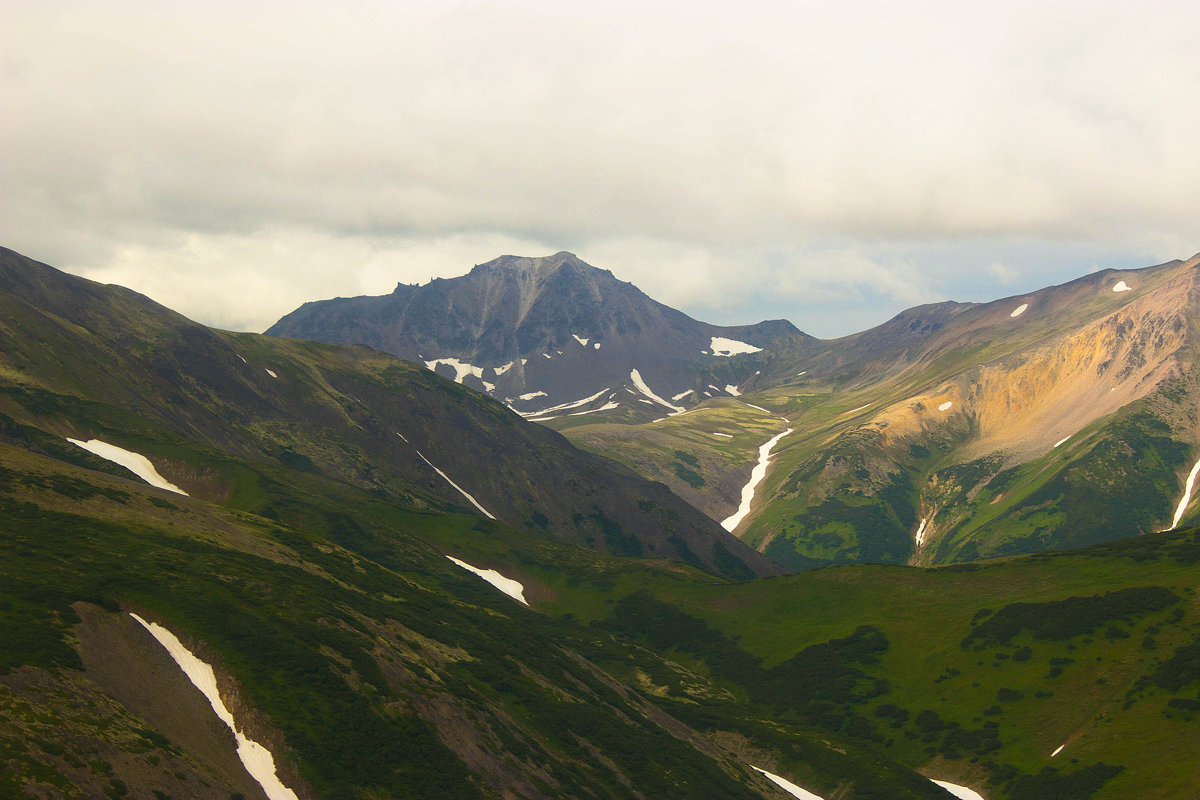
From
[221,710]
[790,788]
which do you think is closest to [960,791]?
[790,788]

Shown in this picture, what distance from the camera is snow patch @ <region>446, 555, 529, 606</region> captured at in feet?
547

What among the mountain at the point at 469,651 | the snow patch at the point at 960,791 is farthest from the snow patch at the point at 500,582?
the snow patch at the point at 960,791

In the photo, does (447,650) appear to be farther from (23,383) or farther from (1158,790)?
(23,383)

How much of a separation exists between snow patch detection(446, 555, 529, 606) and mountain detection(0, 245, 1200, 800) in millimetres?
652

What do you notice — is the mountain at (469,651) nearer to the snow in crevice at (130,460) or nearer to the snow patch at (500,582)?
the snow in crevice at (130,460)

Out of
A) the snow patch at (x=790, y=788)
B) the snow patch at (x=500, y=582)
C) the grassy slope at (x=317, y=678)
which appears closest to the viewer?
the grassy slope at (x=317, y=678)

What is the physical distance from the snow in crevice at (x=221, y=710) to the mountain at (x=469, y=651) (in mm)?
222

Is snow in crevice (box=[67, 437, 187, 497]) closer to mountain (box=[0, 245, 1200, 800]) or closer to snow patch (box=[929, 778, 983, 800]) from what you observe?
mountain (box=[0, 245, 1200, 800])

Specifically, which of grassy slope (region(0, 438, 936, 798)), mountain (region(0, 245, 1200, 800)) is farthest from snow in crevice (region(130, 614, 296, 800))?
grassy slope (region(0, 438, 936, 798))

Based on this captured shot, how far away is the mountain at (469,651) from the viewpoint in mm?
56406

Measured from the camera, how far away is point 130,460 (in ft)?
456

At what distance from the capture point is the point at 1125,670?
106m

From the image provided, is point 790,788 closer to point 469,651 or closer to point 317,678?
point 469,651

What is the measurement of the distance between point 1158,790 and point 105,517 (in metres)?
107
